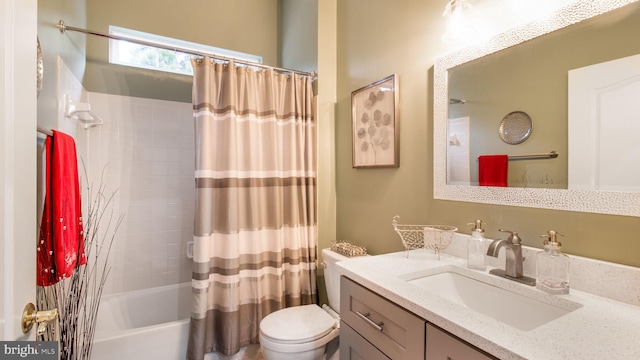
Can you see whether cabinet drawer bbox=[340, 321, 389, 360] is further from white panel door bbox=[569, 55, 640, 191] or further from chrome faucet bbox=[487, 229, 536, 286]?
white panel door bbox=[569, 55, 640, 191]

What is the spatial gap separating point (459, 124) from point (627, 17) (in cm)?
56

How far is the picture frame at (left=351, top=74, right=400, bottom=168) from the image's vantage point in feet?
5.11

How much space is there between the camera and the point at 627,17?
781 mm

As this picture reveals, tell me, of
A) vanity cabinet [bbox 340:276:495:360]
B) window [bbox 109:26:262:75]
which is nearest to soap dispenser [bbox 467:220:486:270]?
vanity cabinet [bbox 340:276:495:360]

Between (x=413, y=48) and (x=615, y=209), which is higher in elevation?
(x=413, y=48)

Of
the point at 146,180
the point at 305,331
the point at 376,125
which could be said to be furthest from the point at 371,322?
the point at 146,180

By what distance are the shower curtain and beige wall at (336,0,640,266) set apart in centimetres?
30

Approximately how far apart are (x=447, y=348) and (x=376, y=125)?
1282 mm

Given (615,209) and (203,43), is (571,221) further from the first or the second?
(203,43)

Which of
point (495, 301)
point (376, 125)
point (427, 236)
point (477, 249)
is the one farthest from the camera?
point (376, 125)

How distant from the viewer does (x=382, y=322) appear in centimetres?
87

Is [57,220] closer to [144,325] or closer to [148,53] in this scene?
[144,325]

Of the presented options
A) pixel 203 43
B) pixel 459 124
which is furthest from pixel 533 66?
pixel 203 43

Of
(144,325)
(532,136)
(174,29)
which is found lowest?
(144,325)
